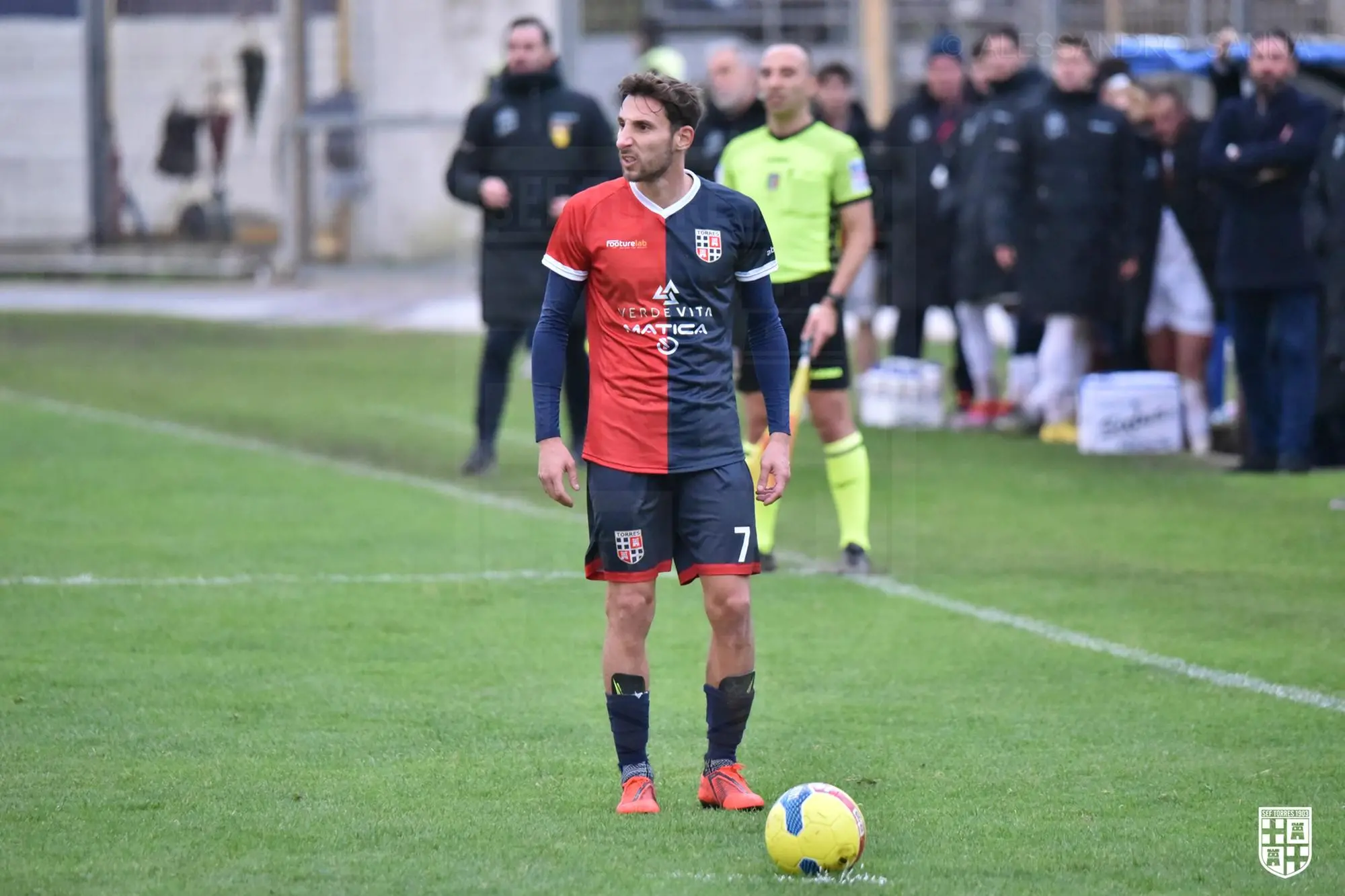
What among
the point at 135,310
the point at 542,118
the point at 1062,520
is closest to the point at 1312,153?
the point at 1062,520

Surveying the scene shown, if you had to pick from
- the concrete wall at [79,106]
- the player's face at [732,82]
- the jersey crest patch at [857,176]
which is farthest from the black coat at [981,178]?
the concrete wall at [79,106]

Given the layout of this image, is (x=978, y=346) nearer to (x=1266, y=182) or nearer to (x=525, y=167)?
(x=1266, y=182)

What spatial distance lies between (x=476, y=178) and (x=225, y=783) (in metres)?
6.87

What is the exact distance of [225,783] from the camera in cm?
593

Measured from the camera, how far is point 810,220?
9.22 m

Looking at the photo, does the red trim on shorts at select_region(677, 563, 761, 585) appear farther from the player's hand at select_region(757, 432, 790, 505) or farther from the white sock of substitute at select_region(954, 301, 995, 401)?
the white sock of substitute at select_region(954, 301, 995, 401)

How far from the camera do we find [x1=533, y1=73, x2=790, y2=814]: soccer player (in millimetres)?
5672

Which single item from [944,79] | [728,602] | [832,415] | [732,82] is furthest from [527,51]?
[728,602]

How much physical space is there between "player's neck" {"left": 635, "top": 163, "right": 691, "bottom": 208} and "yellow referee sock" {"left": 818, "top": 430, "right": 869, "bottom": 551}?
11.9 ft

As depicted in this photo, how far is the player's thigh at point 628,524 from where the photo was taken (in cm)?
568

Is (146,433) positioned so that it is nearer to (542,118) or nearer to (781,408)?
(542,118)

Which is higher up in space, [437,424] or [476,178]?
[476,178]

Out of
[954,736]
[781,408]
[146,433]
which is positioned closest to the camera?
[781,408]

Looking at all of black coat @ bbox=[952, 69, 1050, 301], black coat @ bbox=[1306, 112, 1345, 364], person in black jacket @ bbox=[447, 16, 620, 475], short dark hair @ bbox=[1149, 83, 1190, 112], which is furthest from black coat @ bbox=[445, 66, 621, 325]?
black coat @ bbox=[1306, 112, 1345, 364]
